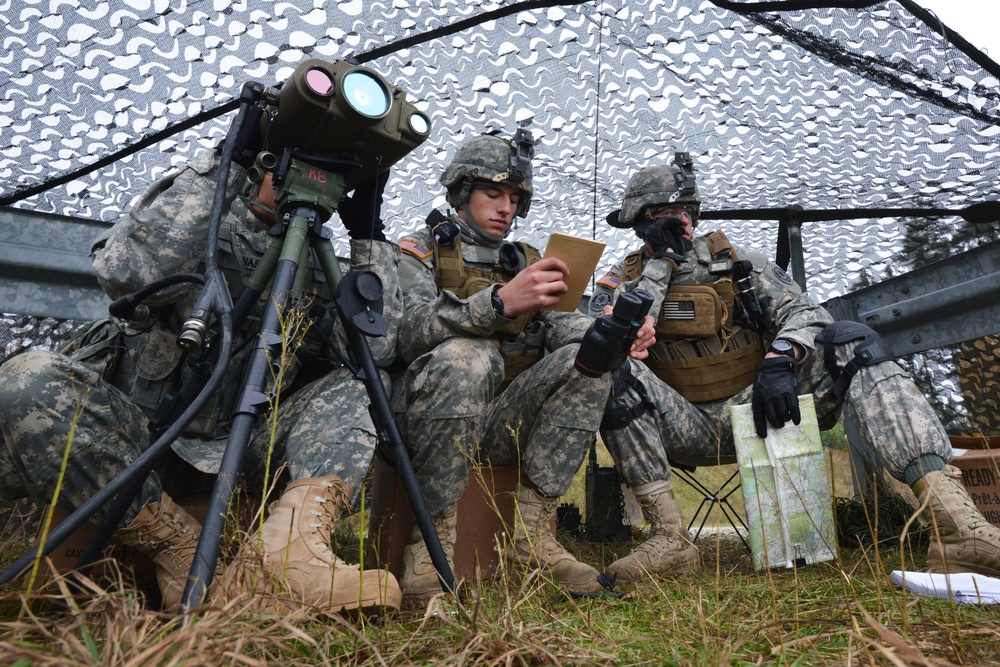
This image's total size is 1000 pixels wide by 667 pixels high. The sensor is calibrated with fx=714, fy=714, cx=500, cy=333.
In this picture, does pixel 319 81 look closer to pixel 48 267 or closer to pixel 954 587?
pixel 48 267

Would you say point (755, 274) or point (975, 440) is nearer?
point (975, 440)

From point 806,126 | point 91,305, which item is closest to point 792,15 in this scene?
point 806,126

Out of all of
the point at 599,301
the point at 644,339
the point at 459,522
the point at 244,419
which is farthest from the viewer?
the point at 599,301

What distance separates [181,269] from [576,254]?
112 centimetres

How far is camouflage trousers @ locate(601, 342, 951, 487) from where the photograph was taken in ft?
8.23

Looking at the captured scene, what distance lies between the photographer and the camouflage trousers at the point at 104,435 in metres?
1.65

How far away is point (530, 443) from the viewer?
2.51 meters

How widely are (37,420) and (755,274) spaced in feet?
10.0

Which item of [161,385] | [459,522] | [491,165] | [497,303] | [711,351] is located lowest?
[459,522]

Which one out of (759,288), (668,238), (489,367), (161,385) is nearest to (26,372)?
(161,385)

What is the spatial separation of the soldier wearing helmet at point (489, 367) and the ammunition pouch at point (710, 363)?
2.17 ft

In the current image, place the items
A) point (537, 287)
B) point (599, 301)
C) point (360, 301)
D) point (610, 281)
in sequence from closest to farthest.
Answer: point (360, 301) < point (537, 287) < point (599, 301) < point (610, 281)

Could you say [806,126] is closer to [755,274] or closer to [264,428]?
[755,274]

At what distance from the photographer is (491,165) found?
288 centimetres
